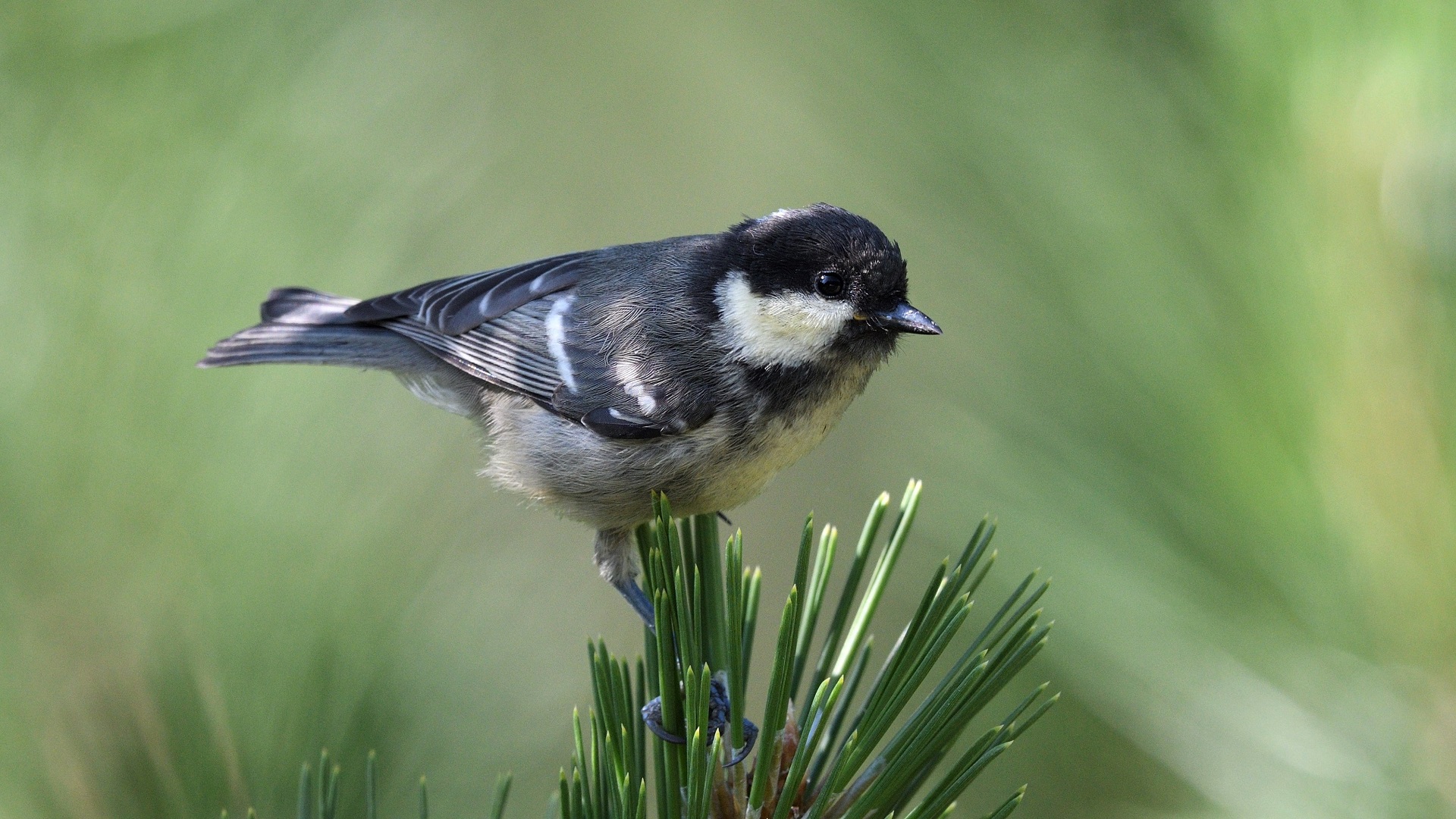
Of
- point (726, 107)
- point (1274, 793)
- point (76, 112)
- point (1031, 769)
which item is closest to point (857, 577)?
point (1274, 793)

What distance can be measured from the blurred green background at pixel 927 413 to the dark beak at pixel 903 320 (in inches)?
3.2

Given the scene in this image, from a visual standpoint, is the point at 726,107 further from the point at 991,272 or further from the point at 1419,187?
the point at 1419,187

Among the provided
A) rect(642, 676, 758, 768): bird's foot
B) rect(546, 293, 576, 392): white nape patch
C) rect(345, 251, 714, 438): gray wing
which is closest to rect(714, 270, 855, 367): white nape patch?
rect(345, 251, 714, 438): gray wing

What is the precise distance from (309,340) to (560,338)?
41 centimetres

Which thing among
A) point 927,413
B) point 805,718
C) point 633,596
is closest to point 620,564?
point 633,596

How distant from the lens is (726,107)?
348cm

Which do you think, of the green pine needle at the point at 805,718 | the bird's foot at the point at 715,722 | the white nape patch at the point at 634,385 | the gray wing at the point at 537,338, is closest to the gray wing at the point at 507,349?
the gray wing at the point at 537,338

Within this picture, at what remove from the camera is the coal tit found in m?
1.60

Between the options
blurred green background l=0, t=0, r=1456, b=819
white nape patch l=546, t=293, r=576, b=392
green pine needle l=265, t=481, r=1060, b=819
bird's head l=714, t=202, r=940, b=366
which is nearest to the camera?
A: green pine needle l=265, t=481, r=1060, b=819

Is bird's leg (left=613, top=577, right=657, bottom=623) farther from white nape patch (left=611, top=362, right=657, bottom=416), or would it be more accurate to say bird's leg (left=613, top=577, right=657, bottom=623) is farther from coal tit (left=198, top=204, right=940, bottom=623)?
white nape patch (left=611, top=362, right=657, bottom=416)

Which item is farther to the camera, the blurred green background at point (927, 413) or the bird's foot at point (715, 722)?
the blurred green background at point (927, 413)

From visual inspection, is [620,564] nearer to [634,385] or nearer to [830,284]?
[634,385]

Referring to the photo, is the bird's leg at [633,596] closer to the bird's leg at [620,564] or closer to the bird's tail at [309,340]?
the bird's leg at [620,564]

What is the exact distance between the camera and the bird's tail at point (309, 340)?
1438 millimetres
